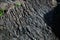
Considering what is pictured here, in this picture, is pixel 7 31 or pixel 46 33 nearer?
pixel 7 31

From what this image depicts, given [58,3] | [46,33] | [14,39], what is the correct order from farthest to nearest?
1. [58,3]
2. [46,33]
3. [14,39]

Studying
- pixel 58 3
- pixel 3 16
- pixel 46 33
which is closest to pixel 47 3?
pixel 58 3

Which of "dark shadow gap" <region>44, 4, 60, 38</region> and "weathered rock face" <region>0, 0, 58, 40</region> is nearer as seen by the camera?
"weathered rock face" <region>0, 0, 58, 40</region>

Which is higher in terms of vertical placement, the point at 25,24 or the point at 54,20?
the point at 25,24

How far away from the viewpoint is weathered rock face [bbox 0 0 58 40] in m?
5.53

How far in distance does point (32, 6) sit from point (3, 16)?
1409mm

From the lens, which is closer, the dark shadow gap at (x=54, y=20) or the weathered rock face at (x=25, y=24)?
the weathered rock face at (x=25, y=24)

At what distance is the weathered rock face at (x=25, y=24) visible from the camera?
18.2 ft

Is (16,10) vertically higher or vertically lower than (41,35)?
higher

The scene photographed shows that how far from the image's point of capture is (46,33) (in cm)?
589

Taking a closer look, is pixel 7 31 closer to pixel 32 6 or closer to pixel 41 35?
pixel 41 35

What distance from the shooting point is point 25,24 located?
19.3ft

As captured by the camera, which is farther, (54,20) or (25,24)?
(54,20)

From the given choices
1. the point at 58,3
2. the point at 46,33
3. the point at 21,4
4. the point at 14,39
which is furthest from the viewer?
the point at 58,3
